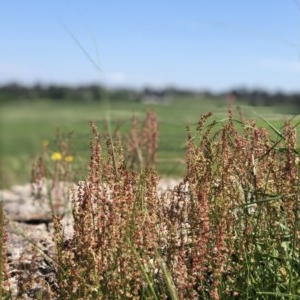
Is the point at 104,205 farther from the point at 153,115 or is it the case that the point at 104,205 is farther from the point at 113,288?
the point at 153,115

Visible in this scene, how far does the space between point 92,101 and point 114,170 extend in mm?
405

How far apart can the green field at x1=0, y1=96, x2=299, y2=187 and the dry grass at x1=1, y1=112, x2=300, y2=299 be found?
0.72 feet

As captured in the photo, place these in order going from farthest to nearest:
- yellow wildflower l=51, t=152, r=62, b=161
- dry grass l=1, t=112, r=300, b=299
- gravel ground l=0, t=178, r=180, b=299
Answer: yellow wildflower l=51, t=152, r=62, b=161 < gravel ground l=0, t=178, r=180, b=299 < dry grass l=1, t=112, r=300, b=299

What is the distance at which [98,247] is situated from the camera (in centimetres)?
327

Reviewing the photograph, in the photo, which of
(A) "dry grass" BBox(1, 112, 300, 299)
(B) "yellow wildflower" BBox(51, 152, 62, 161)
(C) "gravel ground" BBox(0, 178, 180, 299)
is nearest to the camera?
(A) "dry grass" BBox(1, 112, 300, 299)

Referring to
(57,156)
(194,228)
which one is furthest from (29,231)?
(194,228)

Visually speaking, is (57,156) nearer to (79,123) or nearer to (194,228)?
(79,123)

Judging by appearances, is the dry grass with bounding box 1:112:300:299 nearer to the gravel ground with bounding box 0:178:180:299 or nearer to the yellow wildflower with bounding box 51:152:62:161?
the gravel ground with bounding box 0:178:180:299

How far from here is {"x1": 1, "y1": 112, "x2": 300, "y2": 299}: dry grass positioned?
3.17 m

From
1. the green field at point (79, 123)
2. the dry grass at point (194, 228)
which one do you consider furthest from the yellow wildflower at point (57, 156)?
the dry grass at point (194, 228)

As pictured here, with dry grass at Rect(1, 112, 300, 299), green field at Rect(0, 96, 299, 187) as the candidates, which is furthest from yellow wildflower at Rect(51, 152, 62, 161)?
dry grass at Rect(1, 112, 300, 299)

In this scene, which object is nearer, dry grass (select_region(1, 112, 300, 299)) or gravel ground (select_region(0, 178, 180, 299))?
dry grass (select_region(1, 112, 300, 299))

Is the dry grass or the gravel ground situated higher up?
the dry grass

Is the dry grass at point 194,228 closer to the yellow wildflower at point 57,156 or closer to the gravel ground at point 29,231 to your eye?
the gravel ground at point 29,231
